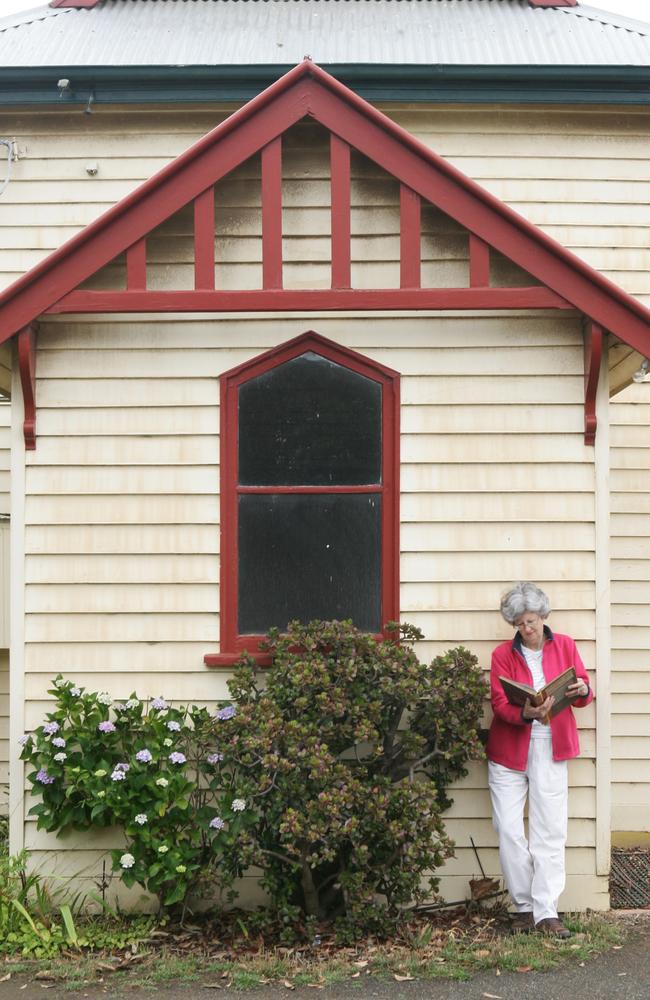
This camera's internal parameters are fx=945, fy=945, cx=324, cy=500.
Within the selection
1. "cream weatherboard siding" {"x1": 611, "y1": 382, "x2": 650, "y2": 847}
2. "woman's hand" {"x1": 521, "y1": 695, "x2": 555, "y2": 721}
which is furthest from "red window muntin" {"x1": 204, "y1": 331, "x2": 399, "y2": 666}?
"cream weatherboard siding" {"x1": 611, "y1": 382, "x2": 650, "y2": 847}

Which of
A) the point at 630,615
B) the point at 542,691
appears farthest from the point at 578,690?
the point at 630,615

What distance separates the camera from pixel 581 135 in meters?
7.60

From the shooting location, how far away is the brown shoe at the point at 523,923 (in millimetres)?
5352

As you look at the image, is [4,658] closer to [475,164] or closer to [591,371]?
[591,371]

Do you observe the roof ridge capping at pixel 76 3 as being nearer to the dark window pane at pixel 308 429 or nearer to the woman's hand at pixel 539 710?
the dark window pane at pixel 308 429

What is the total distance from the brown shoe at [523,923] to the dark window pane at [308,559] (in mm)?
1830

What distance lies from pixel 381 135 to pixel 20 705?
3.98 m

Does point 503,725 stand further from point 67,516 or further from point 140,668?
point 67,516

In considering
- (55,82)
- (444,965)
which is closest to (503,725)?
(444,965)

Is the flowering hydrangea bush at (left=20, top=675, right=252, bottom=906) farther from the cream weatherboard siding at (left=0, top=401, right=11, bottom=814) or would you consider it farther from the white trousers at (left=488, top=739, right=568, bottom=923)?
the cream weatherboard siding at (left=0, top=401, right=11, bottom=814)

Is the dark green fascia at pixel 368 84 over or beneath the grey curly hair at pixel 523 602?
over

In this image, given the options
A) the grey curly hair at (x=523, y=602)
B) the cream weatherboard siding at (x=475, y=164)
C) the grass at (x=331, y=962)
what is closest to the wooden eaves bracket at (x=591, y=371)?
the grey curly hair at (x=523, y=602)

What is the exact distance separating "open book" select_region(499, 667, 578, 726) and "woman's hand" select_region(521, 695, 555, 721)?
0.02 m

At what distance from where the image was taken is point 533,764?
5406 millimetres
